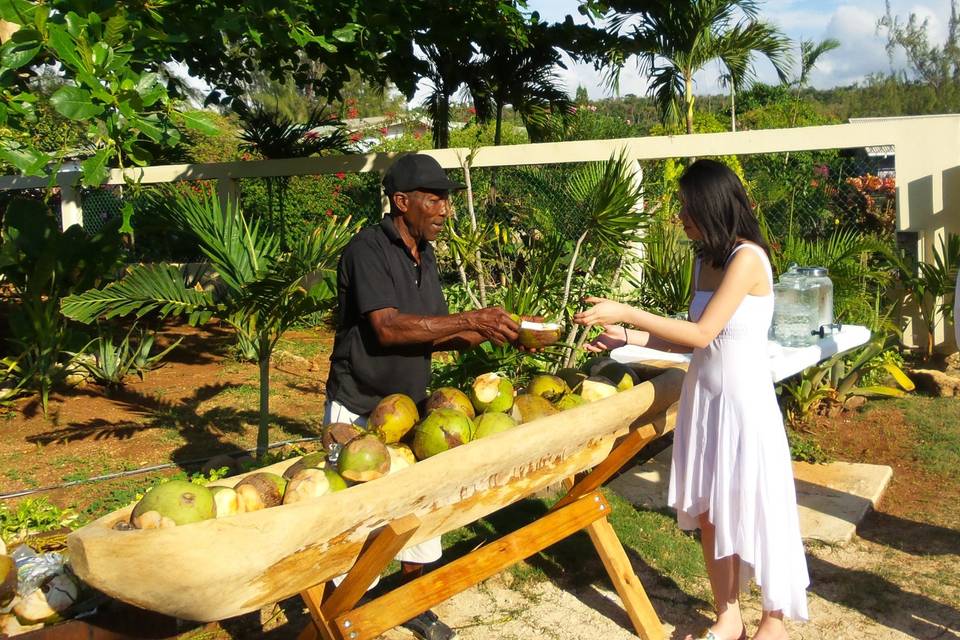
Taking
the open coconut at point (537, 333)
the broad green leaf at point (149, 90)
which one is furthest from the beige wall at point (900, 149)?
the open coconut at point (537, 333)

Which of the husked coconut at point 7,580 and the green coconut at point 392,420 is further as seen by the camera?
the green coconut at point 392,420

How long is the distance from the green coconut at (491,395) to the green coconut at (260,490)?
814 millimetres

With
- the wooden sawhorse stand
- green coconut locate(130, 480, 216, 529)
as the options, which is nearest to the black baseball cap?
the wooden sawhorse stand

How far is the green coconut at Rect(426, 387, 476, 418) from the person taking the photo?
2.88m

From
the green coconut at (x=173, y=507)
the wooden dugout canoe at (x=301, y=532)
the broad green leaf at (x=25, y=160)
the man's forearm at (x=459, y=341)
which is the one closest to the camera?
the wooden dugout canoe at (x=301, y=532)

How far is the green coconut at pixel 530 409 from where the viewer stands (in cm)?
290

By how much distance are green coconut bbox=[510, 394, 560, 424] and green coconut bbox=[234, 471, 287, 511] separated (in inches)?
33.5

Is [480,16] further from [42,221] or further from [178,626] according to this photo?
[178,626]

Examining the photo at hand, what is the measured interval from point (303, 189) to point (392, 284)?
29.1ft

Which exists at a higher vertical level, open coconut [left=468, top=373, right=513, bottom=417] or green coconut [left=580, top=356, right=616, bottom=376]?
open coconut [left=468, top=373, right=513, bottom=417]

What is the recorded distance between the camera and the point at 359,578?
236cm

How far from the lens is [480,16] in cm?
712

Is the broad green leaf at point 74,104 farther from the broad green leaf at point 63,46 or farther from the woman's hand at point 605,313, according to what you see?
the woman's hand at point 605,313

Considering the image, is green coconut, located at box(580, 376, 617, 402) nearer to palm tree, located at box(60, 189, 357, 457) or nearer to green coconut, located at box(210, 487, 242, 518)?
green coconut, located at box(210, 487, 242, 518)
